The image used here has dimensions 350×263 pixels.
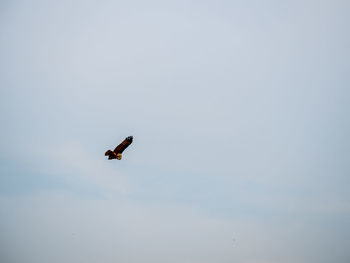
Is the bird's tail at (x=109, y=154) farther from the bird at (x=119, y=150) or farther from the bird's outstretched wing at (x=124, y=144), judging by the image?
the bird's outstretched wing at (x=124, y=144)

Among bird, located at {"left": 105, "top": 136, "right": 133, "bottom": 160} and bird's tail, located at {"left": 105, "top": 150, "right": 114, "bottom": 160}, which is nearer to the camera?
Result: bird, located at {"left": 105, "top": 136, "right": 133, "bottom": 160}

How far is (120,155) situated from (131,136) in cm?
294

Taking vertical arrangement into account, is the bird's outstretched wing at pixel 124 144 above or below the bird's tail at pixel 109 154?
above

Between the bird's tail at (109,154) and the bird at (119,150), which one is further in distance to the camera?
the bird's tail at (109,154)

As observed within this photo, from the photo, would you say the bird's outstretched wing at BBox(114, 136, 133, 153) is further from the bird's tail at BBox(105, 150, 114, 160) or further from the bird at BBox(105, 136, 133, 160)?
the bird's tail at BBox(105, 150, 114, 160)

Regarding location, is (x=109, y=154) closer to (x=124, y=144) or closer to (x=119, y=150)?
(x=119, y=150)

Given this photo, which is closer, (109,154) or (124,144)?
(124,144)

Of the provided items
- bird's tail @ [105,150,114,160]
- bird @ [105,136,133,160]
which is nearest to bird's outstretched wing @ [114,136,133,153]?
bird @ [105,136,133,160]

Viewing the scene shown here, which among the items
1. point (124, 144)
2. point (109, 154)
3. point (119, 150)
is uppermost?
point (124, 144)

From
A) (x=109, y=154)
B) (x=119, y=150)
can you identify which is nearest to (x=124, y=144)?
(x=119, y=150)

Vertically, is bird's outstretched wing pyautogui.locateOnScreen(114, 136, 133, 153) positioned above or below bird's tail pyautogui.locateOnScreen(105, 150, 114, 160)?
above

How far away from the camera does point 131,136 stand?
84.1 m

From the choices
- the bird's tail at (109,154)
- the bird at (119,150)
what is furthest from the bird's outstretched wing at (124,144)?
the bird's tail at (109,154)

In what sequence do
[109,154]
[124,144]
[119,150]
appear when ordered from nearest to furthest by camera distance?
[124,144]
[119,150]
[109,154]
